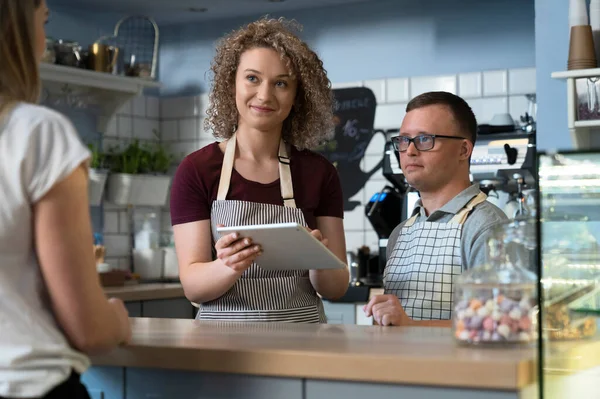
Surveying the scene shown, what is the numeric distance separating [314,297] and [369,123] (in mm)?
2833

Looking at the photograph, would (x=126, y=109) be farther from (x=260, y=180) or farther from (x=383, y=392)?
(x=383, y=392)

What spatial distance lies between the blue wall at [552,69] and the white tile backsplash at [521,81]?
2.82ft

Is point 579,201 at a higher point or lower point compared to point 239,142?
lower

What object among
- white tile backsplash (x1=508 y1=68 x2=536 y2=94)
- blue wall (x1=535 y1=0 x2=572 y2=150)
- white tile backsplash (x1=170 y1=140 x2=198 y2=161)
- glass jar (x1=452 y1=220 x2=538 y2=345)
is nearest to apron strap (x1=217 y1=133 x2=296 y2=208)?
glass jar (x1=452 y1=220 x2=538 y2=345)

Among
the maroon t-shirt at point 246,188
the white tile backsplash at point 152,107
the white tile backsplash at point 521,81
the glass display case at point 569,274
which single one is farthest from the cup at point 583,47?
the white tile backsplash at point 152,107

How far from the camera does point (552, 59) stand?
152 inches

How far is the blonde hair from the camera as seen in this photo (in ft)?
4.37

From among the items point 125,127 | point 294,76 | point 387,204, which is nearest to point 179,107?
point 125,127

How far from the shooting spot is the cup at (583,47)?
365cm

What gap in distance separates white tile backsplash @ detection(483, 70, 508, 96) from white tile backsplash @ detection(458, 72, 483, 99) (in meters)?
0.03

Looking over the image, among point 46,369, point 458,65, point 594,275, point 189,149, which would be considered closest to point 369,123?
point 458,65

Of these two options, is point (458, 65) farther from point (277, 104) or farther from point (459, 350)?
point (459, 350)

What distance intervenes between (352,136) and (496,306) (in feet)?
12.1

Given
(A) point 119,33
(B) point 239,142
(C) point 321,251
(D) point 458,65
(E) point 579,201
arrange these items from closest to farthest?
(E) point 579,201 → (C) point 321,251 → (B) point 239,142 → (D) point 458,65 → (A) point 119,33
